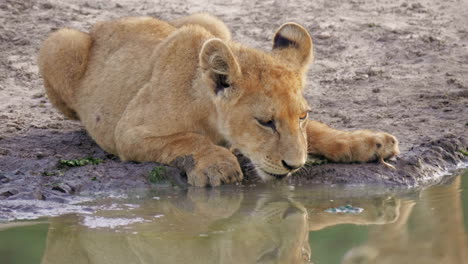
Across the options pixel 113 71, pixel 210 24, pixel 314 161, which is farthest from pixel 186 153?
pixel 210 24

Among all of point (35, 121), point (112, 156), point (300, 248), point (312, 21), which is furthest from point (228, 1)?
point (300, 248)

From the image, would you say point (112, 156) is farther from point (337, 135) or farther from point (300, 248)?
point (300, 248)

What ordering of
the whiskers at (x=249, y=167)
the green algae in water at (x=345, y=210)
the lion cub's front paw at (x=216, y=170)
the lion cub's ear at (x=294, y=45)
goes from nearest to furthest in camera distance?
the green algae in water at (x=345, y=210) < the lion cub's front paw at (x=216, y=170) < the whiskers at (x=249, y=167) < the lion cub's ear at (x=294, y=45)

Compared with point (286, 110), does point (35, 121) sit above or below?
below

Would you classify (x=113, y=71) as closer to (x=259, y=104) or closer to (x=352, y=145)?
(x=259, y=104)

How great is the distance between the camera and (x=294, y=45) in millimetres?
7762

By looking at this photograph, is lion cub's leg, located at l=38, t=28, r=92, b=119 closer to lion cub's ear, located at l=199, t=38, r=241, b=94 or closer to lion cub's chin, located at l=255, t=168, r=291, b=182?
lion cub's ear, located at l=199, t=38, r=241, b=94

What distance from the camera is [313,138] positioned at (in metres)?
7.82

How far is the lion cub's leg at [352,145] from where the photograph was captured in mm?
7773

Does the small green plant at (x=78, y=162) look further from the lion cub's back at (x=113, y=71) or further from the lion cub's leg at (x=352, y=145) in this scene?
the lion cub's leg at (x=352, y=145)

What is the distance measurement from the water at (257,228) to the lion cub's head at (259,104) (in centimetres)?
34

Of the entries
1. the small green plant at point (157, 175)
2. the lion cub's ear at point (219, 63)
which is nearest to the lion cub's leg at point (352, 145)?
the lion cub's ear at point (219, 63)

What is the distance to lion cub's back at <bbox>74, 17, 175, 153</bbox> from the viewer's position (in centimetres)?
845

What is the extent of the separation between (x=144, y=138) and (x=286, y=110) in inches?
51.8
